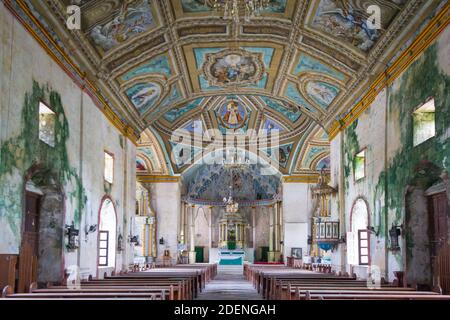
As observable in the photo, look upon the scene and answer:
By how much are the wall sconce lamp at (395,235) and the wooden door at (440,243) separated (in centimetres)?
89

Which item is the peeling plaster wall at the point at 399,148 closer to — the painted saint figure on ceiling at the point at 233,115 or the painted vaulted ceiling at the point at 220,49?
the painted vaulted ceiling at the point at 220,49

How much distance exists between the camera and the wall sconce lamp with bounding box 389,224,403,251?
14.2 m

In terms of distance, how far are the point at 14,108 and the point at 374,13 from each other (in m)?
8.81

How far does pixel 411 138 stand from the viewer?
13.4 meters

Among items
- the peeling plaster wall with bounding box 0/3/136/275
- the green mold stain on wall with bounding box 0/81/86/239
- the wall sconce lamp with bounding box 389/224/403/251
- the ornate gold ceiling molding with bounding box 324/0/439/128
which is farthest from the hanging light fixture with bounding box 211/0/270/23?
the wall sconce lamp with bounding box 389/224/403/251

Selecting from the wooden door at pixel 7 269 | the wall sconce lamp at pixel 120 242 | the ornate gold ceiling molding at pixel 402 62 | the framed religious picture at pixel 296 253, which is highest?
the ornate gold ceiling molding at pixel 402 62

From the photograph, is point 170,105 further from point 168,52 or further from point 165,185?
point 165,185

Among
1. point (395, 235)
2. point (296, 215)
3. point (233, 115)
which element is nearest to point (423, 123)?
point (395, 235)

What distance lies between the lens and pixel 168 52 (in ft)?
59.7

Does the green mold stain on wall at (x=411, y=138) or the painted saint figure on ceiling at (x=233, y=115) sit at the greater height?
the painted saint figure on ceiling at (x=233, y=115)

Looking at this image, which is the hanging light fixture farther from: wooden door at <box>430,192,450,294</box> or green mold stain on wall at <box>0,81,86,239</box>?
wooden door at <box>430,192,450,294</box>

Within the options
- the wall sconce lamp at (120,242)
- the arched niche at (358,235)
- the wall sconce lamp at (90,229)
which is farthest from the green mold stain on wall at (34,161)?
the arched niche at (358,235)

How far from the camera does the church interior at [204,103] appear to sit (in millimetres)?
11391

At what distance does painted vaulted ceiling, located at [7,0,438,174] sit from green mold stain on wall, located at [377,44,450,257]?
1.13 meters
